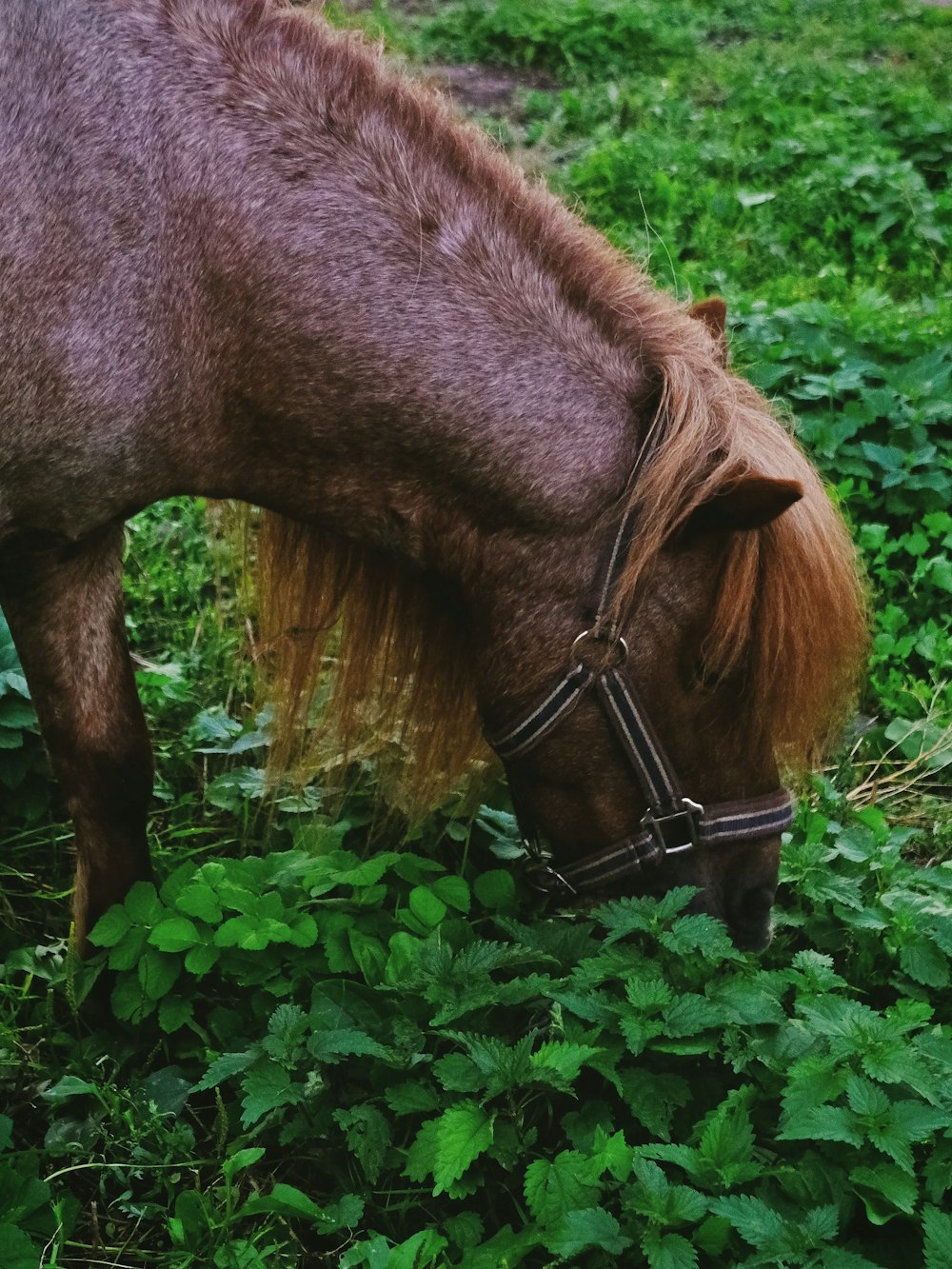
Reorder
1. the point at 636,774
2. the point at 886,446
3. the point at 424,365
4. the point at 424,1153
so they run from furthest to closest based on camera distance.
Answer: the point at 886,446 < the point at 636,774 < the point at 424,365 < the point at 424,1153

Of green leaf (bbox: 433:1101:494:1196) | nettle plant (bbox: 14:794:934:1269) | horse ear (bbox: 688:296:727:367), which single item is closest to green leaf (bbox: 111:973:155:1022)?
nettle plant (bbox: 14:794:934:1269)

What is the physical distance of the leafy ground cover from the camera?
1759 millimetres

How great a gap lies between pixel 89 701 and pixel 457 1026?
89 cm

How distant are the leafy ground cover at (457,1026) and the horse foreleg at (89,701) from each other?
0.49ft

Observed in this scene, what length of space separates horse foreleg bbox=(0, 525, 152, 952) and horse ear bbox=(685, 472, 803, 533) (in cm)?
102

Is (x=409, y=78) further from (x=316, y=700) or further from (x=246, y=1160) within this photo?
(x=246, y=1160)

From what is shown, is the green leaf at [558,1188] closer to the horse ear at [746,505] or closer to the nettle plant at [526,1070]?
the nettle plant at [526,1070]

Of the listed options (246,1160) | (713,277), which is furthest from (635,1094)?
(713,277)

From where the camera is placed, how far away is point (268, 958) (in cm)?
218

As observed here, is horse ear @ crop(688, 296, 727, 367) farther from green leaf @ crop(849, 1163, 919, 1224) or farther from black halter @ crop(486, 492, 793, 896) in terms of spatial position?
green leaf @ crop(849, 1163, 919, 1224)

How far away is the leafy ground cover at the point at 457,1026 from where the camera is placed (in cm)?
176

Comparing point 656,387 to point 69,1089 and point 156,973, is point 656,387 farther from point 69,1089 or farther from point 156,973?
point 69,1089

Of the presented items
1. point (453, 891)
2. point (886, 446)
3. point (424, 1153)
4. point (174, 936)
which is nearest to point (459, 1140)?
point (424, 1153)

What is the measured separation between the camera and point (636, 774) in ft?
6.84
